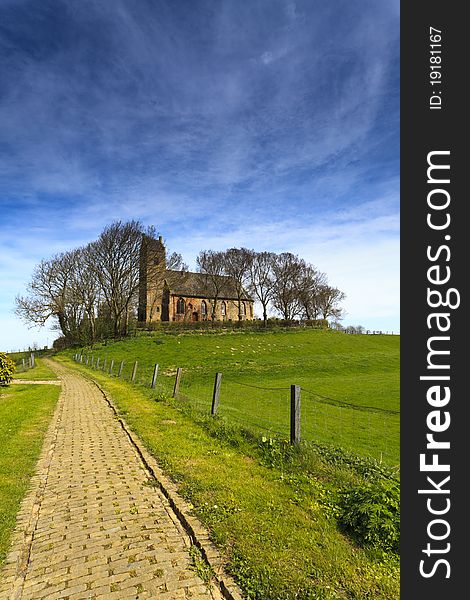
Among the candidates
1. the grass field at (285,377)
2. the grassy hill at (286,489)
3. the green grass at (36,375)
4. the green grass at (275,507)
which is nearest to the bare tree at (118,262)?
the grass field at (285,377)

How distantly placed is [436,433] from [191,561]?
2.86 meters

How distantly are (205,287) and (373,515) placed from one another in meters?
64.3

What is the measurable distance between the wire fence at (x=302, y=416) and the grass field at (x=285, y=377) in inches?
1.5

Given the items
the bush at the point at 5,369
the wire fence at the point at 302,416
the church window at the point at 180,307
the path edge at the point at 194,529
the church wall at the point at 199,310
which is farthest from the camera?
the church window at the point at 180,307

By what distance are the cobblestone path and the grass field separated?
14.0 feet

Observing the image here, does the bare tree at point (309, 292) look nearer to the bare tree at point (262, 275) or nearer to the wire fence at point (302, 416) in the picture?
the bare tree at point (262, 275)

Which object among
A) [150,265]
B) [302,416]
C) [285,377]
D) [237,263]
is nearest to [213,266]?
[237,263]

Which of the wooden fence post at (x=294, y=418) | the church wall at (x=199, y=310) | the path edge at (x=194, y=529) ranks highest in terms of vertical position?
the church wall at (x=199, y=310)

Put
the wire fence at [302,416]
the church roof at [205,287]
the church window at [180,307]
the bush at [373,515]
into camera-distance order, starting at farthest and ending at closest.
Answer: the church window at [180,307] < the church roof at [205,287] < the wire fence at [302,416] < the bush at [373,515]

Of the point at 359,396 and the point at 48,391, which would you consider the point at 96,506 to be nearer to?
the point at 48,391

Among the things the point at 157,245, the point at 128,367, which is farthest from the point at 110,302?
the point at 128,367

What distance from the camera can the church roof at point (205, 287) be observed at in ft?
212

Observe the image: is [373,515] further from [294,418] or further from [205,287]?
[205,287]

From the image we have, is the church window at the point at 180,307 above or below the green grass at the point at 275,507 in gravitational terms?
above
